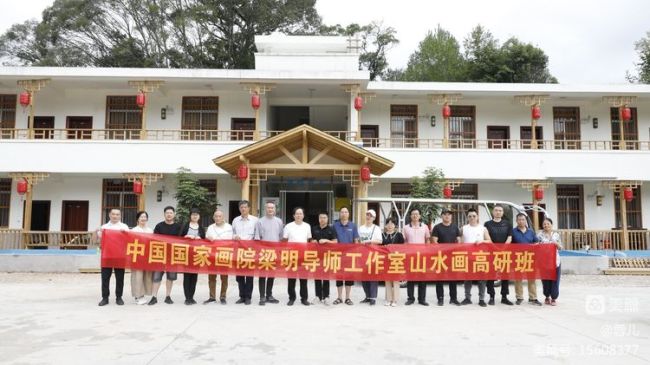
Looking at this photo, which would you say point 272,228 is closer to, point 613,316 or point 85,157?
point 613,316

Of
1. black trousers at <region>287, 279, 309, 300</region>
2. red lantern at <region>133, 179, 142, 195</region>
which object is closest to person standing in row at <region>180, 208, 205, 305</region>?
black trousers at <region>287, 279, 309, 300</region>

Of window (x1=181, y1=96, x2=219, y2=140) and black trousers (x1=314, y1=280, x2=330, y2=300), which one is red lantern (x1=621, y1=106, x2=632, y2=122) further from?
window (x1=181, y1=96, x2=219, y2=140)

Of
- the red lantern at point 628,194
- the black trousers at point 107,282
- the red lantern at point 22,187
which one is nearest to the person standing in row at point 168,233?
the black trousers at point 107,282

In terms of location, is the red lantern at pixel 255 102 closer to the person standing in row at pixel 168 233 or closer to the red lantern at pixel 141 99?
the red lantern at pixel 141 99

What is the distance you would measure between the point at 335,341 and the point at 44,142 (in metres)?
14.6

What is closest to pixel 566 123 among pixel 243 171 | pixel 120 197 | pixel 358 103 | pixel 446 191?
pixel 446 191

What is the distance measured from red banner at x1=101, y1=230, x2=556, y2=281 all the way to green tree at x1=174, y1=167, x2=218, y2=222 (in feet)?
22.5

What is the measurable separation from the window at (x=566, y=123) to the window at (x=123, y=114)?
15.7 m

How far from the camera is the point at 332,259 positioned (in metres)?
7.92

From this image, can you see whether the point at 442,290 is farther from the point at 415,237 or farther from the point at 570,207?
the point at 570,207

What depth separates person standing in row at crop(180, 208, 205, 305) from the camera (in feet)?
25.2

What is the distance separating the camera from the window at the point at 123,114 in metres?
17.6

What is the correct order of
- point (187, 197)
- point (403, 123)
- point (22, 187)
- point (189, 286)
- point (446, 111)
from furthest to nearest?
point (403, 123) < point (446, 111) < point (22, 187) < point (187, 197) < point (189, 286)

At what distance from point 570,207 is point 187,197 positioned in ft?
45.3
